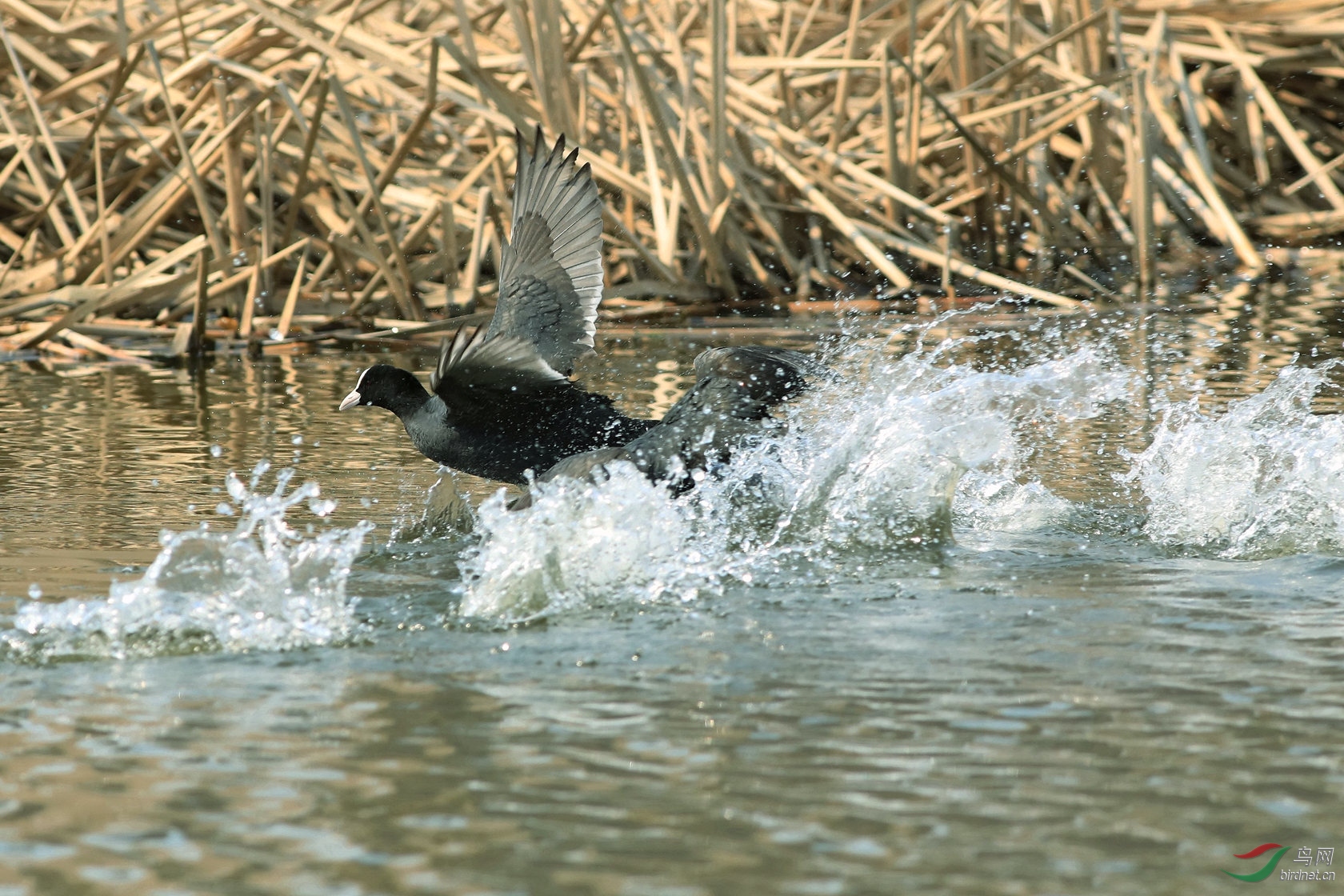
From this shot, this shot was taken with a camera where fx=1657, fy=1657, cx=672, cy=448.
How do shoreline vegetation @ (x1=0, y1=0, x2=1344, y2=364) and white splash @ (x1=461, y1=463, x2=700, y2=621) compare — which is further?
shoreline vegetation @ (x1=0, y1=0, x2=1344, y2=364)

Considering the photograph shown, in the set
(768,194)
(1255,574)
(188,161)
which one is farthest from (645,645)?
(768,194)

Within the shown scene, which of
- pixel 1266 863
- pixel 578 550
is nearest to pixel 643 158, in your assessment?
pixel 578 550

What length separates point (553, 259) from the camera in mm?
4852

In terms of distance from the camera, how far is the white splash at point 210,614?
3107 mm

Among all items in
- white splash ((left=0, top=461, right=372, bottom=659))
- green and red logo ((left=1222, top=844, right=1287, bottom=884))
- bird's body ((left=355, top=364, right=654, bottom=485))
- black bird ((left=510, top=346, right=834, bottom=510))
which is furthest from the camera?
bird's body ((left=355, top=364, right=654, bottom=485))

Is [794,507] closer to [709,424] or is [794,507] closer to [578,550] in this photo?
[709,424]

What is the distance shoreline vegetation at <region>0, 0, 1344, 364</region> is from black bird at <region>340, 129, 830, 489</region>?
2067mm

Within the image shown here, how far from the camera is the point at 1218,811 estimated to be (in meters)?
2.26

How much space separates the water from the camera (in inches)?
85.7

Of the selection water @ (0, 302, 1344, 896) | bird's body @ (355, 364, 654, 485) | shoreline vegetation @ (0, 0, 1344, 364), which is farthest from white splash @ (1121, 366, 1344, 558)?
shoreline vegetation @ (0, 0, 1344, 364)

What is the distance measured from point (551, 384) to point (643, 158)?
3971 mm

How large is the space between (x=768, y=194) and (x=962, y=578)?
4.97 m

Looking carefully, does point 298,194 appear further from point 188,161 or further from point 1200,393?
point 1200,393

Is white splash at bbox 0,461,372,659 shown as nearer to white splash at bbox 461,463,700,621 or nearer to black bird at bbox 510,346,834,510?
white splash at bbox 461,463,700,621
